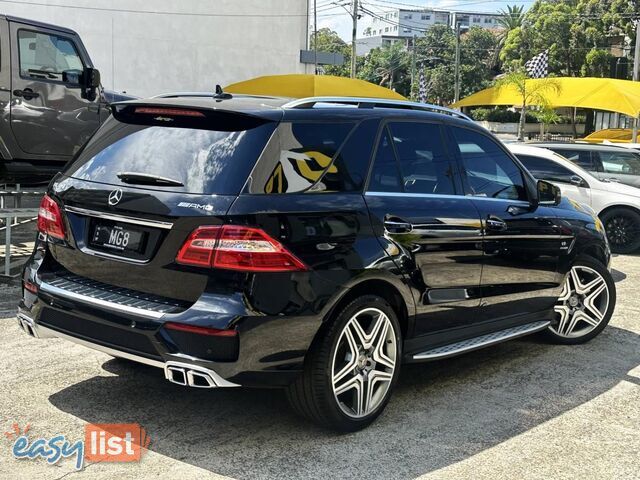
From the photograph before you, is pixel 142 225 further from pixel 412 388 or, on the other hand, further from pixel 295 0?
pixel 295 0

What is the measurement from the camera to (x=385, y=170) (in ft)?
13.9

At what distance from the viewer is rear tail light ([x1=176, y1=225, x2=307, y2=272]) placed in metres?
3.44

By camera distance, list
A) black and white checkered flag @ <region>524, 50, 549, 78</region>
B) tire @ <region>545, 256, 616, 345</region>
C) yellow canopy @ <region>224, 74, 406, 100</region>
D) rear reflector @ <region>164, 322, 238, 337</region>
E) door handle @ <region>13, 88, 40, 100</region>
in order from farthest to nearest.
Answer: black and white checkered flag @ <region>524, 50, 549, 78</region>, yellow canopy @ <region>224, 74, 406, 100</region>, door handle @ <region>13, 88, 40, 100</region>, tire @ <region>545, 256, 616, 345</region>, rear reflector @ <region>164, 322, 238, 337</region>

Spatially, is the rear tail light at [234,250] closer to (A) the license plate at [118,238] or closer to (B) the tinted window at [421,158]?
(A) the license plate at [118,238]

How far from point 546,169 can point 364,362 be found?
8.01 metres

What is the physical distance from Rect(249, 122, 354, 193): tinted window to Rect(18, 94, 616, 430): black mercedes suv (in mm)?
10

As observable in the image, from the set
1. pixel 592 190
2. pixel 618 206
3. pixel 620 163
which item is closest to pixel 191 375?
pixel 592 190

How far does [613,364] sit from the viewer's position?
5.55 metres

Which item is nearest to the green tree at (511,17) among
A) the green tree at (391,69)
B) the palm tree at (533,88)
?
the green tree at (391,69)

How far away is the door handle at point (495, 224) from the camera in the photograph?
484 centimetres

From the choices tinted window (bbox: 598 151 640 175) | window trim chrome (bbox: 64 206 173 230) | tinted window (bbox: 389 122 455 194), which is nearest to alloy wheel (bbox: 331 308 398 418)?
tinted window (bbox: 389 122 455 194)

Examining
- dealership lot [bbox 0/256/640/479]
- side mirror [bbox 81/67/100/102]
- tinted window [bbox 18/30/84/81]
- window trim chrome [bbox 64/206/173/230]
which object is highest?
tinted window [bbox 18/30/84/81]

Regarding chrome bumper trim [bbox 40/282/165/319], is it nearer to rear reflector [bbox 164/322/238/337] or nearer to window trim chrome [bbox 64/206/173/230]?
rear reflector [bbox 164/322/238/337]

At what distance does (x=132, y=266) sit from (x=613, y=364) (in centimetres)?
376
